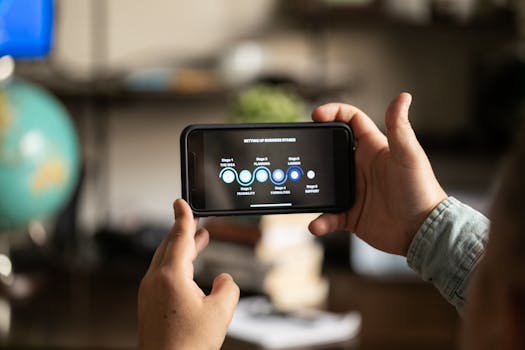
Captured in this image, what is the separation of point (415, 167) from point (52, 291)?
4.78 ft

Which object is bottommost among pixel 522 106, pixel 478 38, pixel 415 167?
pixel 522 106

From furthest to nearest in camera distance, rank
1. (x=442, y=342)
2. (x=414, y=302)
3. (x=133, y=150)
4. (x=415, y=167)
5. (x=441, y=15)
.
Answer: (x=133, y=150) → (x=441, y=15) → (x=414, y=302) → (x=442, y=342) → (x=415, y=167)

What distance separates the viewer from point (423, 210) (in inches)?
35.0

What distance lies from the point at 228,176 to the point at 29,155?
4.23 ft

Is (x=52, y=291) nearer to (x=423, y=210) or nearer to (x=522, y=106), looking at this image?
(x=423, y=210)

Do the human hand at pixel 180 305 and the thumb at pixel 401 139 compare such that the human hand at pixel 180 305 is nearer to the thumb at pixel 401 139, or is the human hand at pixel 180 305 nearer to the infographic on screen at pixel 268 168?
the infographic on screen at pixel 268 168

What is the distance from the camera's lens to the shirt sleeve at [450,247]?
85 centimetres

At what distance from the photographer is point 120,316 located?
181 centimetres

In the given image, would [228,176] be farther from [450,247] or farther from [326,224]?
[450,247]

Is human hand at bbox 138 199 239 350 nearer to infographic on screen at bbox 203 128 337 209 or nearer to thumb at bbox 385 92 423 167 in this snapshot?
infographic on screen at bbox 203 128 337 209

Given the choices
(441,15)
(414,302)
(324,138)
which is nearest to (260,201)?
(324,138)

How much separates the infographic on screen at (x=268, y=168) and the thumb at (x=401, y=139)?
66 millimetres

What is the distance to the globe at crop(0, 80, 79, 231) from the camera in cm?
203

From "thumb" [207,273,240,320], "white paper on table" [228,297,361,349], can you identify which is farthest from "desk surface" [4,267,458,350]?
"thumb" [207,273,240,320]
